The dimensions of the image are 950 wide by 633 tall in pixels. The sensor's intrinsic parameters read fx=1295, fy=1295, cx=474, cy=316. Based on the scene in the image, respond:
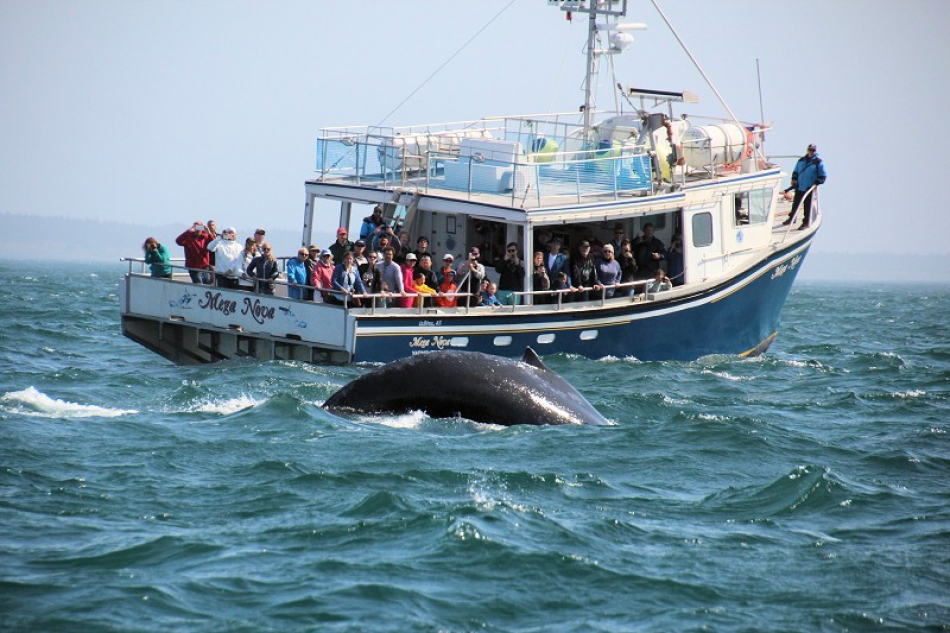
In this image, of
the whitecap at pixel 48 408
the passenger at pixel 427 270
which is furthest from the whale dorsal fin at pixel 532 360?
the passenger at pixel 427 270

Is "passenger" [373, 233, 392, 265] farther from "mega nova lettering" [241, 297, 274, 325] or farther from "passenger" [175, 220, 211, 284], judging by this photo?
"passenger" [175, 220, 211, 284]

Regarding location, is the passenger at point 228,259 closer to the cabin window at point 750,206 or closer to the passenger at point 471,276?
the passenger at point 471,276

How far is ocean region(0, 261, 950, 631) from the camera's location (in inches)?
396

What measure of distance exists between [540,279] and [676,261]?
3374mm

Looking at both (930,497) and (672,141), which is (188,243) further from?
(930,497)

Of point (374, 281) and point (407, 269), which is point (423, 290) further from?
point (374, 281)

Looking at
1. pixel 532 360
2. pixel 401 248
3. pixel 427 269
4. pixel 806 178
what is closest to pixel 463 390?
pixel 532 360

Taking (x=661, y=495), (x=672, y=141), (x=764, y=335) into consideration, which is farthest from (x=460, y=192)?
(x=661, y=495)

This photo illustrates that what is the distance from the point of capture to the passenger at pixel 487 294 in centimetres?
2339

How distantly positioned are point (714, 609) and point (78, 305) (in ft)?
135

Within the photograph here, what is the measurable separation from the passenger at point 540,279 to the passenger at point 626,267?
1528 millimetres

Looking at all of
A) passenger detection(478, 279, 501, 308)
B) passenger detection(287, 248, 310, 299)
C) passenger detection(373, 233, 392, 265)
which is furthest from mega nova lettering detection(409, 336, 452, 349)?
passenger detection(287, 248, 310, 299)

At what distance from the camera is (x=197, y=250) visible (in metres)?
24.7

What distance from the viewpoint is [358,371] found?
856 inches
